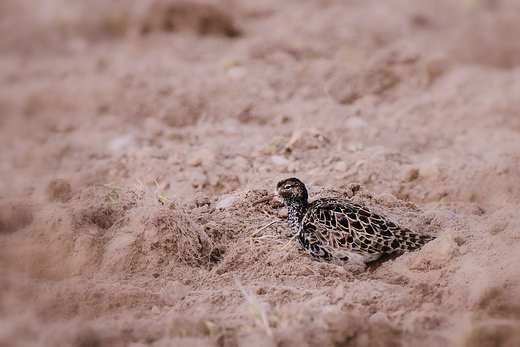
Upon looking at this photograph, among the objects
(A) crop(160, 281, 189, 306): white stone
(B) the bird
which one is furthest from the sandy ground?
(B) the bird

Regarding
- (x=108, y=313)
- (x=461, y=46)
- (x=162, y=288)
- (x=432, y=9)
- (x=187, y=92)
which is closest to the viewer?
(x=108, y=313)

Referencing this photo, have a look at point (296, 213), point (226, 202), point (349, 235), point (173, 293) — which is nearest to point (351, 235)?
point (349, 235)

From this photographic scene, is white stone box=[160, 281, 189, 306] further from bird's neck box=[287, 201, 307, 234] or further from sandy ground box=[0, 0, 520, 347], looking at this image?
bird's neck box=[287, 201, 307, 234]

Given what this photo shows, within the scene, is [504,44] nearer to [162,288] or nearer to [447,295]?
[447,295]

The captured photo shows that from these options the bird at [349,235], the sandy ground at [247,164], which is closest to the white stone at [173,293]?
the sandy ground at [247,164]

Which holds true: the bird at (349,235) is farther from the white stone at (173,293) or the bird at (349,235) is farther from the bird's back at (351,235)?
the white stone at (173,293)

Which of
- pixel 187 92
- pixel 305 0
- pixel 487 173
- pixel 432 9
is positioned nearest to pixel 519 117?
pixel 487 173

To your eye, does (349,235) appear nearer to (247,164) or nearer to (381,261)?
(381,261)
